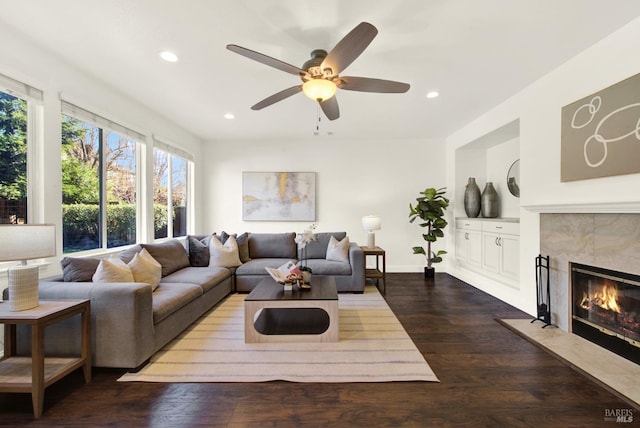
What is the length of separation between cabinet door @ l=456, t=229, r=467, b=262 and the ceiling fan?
3.35m

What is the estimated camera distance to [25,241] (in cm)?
164

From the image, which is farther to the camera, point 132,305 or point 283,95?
point 283,95

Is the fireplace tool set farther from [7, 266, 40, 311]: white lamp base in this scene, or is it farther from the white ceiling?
[7, 266, 40, 311]: white lamp base

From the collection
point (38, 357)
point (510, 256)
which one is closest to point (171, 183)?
point (38, 357)

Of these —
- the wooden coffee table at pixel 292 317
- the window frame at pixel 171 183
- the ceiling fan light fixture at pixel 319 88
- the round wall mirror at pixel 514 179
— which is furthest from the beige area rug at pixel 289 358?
the round wall mirror at pixel 514 179

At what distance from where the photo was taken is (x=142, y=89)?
125 inches

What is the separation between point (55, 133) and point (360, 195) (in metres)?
4.32

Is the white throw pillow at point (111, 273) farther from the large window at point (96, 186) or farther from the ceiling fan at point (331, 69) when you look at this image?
the ceiling fan at point (331, 69)

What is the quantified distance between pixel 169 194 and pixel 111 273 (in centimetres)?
249

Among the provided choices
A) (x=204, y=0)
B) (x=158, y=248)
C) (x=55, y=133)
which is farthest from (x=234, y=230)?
(x=204, y=0)

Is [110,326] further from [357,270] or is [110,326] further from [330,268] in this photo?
[357,270]

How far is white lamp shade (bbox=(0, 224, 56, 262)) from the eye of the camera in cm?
156

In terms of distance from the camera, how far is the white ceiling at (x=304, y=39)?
190cm

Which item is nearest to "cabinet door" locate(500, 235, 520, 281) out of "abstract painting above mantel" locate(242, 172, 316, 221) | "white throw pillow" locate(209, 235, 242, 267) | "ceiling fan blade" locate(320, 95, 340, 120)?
"ceiling fan blade" locate(320, 95, 340, 120)
